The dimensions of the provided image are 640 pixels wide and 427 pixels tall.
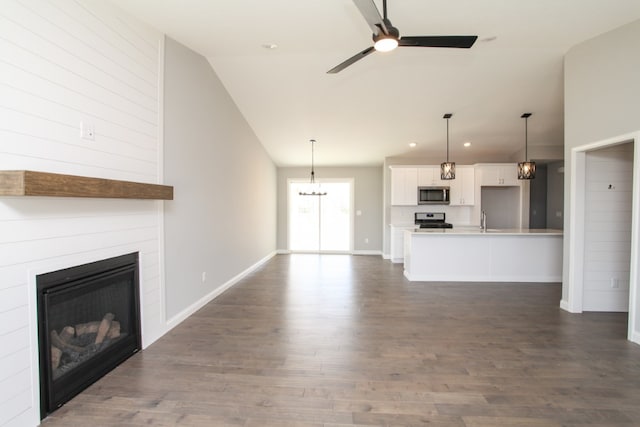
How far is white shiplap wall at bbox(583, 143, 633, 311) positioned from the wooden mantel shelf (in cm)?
482

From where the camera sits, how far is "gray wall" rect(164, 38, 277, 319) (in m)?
3.29

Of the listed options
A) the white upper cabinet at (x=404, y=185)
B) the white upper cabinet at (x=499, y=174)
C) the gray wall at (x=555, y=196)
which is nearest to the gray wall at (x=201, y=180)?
the white upper cabinet at (x=404, y=185)

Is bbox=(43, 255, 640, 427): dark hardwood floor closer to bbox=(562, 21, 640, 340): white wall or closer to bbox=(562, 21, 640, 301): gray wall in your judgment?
bbox=(562, 21, 640, 340): white wall

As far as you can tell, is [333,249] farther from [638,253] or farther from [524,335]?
[638,253]

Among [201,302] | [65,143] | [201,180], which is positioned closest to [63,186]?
[65,143]

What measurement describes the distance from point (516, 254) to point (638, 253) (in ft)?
7.58

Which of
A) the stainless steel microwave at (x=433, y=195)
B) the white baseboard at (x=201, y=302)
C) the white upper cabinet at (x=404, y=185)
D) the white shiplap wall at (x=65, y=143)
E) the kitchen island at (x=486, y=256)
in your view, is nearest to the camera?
the white shiplap wall at (x=65, y=143)

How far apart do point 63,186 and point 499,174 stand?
7.46 metres

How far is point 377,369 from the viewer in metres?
2.43

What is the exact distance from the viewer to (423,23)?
9.85 feet

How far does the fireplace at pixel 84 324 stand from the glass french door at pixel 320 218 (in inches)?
238

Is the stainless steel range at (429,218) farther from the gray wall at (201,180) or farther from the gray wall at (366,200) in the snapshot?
the gray wall at (201,180)

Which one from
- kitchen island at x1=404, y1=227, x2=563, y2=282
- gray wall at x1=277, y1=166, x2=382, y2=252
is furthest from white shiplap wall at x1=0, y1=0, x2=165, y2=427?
gray wall at x1=277, y1=166, x2=382, y2=252

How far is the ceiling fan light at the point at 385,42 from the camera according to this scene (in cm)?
217
